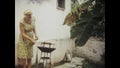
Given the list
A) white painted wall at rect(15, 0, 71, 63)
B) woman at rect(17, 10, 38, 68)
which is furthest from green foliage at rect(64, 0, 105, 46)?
woman at rect(17, 10, 38, 68)

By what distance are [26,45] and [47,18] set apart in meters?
0.31

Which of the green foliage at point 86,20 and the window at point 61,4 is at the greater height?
Answer: the window at point 61,4

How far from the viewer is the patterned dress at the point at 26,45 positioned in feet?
7.62

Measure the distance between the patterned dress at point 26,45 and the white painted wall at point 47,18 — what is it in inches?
2.2

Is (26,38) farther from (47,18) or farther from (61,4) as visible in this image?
(61,4)

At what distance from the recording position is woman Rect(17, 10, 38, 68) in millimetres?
2324

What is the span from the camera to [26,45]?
2.34 metres

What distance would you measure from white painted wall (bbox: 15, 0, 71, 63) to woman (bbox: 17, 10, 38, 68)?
0.12 ft

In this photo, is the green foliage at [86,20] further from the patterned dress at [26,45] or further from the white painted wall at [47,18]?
the patterned dress at [26,45]

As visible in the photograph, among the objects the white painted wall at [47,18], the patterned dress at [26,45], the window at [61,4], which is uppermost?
the window at [61,4]

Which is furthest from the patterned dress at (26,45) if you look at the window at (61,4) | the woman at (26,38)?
the window at (61,4)
